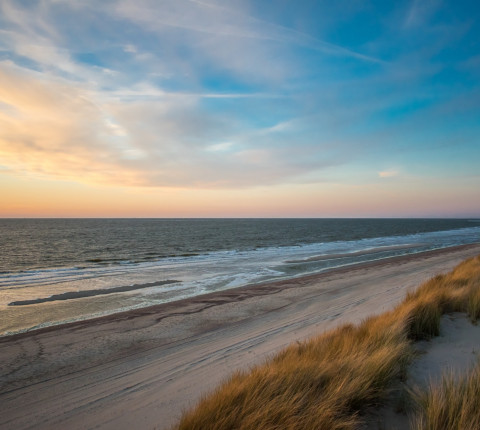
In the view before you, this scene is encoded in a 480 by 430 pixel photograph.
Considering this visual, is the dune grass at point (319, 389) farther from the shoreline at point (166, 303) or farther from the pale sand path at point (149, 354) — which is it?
the shoreline at point (166, 303)

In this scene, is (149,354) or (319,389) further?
(149,354)

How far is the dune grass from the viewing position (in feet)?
9.87

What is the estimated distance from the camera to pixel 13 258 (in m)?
29.1

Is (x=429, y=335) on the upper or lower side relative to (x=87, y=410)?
upper

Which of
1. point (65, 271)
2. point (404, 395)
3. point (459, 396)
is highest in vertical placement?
point (459, 396)

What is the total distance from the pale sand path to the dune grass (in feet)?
4.74

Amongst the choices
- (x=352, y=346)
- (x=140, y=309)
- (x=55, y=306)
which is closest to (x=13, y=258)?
(x=55, y=306)

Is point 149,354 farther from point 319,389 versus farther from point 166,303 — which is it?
point 166,303

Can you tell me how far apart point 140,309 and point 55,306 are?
3.82m

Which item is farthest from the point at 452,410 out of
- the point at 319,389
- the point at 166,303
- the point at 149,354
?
the point at 166,303

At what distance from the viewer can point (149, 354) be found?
6875 millimetres

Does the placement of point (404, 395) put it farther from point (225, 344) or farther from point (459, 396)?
point (225, 344)

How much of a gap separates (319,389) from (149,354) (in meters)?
4.64

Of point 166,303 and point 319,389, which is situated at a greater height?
point 319,389
